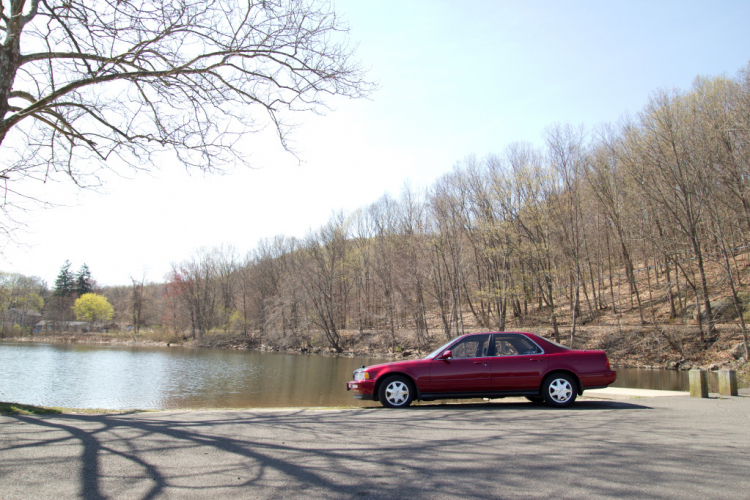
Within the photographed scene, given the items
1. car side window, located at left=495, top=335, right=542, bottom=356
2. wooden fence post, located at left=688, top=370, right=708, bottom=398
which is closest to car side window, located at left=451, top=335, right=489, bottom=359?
car side window, located at left=495, top=335, right=542, bottom=356

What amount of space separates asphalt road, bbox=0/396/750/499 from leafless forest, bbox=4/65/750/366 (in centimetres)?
2128

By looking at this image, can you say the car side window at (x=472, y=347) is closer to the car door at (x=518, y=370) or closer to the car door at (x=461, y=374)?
the car door at (x=461, y=374)

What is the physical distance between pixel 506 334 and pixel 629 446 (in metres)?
4.07

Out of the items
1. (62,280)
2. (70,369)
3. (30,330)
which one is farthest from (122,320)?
(70,369)

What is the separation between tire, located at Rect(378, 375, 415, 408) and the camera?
868cm

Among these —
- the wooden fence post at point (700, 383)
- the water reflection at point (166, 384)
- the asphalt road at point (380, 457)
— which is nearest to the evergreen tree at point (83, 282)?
the water reflection at point (166, 384)

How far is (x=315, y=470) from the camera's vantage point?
4.02 m

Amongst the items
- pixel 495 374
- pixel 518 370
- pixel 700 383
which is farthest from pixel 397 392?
pixel 700 383

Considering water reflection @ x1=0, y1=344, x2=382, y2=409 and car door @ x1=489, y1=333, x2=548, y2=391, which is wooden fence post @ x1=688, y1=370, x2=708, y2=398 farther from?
water reflection @ x1=0, y1=344, x2=382, y2=409

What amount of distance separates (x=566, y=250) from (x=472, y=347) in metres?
27.0

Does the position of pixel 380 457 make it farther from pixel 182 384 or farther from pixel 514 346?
pixel 182 384

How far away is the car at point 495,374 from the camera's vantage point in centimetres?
849

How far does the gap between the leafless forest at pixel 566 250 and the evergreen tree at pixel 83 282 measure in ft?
218

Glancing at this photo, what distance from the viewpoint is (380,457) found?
14.7 feet
